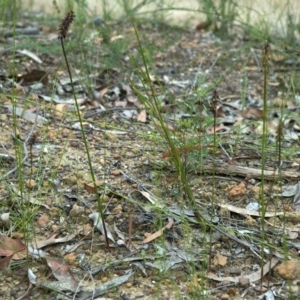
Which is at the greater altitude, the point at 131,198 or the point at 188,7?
the point at 188,7

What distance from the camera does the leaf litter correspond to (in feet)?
7.57

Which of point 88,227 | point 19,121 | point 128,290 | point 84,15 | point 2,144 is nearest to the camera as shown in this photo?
point 128,290

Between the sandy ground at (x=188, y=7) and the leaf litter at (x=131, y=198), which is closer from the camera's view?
the leaf litter at (x=131, y=198)

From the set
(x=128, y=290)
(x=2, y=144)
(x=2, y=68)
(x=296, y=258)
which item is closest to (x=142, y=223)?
(x=128, y=290)

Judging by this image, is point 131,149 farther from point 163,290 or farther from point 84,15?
point 84,15

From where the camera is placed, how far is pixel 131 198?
2.69m

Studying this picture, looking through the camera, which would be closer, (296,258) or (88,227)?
(296,258)

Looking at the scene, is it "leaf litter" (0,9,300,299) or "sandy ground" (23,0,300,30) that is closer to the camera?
"leaf litter" (0,9,300,299)

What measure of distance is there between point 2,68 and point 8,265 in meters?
1.85

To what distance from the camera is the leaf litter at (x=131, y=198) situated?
2.31m

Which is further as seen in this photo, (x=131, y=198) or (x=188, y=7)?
(x=188, y=7)

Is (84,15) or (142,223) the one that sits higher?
(84,15)

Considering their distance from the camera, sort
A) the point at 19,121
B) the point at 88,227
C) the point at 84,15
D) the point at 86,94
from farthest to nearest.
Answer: the point at 84,15
the point at 86,94
the point at 19,121
the point at 88,227

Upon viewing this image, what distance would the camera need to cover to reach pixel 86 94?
3.88 metres
